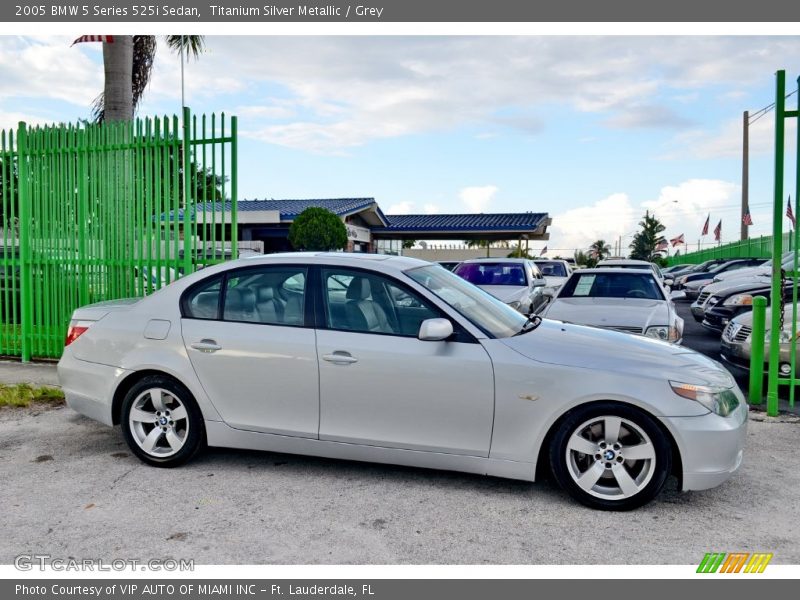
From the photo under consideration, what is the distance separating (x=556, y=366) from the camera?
4.25m

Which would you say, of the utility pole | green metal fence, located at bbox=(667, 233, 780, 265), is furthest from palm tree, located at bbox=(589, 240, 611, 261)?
the utility pole

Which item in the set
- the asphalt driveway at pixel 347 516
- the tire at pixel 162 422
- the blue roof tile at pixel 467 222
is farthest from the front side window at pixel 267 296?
the blue roof tile at pixel 467 222

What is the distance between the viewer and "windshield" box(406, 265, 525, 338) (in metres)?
4.62

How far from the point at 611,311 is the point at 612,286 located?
127cm

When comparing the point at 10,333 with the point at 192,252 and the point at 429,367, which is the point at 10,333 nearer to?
the point at 192,252

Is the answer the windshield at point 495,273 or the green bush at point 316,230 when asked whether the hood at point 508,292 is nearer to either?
the windshield at point 495,273

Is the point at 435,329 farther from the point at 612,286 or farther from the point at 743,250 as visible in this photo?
the point at 743,250

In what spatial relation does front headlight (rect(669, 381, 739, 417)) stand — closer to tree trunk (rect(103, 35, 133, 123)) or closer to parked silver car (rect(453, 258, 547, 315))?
parked silver car (rect(453, 258, 547, 315))

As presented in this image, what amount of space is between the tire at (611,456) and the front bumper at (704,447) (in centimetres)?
9

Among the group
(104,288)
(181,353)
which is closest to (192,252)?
(104,288)

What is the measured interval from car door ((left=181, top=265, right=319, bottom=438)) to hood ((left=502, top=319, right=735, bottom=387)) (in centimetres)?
136

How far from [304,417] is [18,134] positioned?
706 cm

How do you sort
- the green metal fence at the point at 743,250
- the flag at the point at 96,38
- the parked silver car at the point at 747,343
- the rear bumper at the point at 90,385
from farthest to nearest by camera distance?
1. the green metal fence at the point at 743,250
2. the flag at the point at 96,38
3. the parked silver car at the point at 747,343
4. the rear bumper at the point at 90,385

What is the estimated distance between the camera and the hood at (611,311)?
8.42 m
